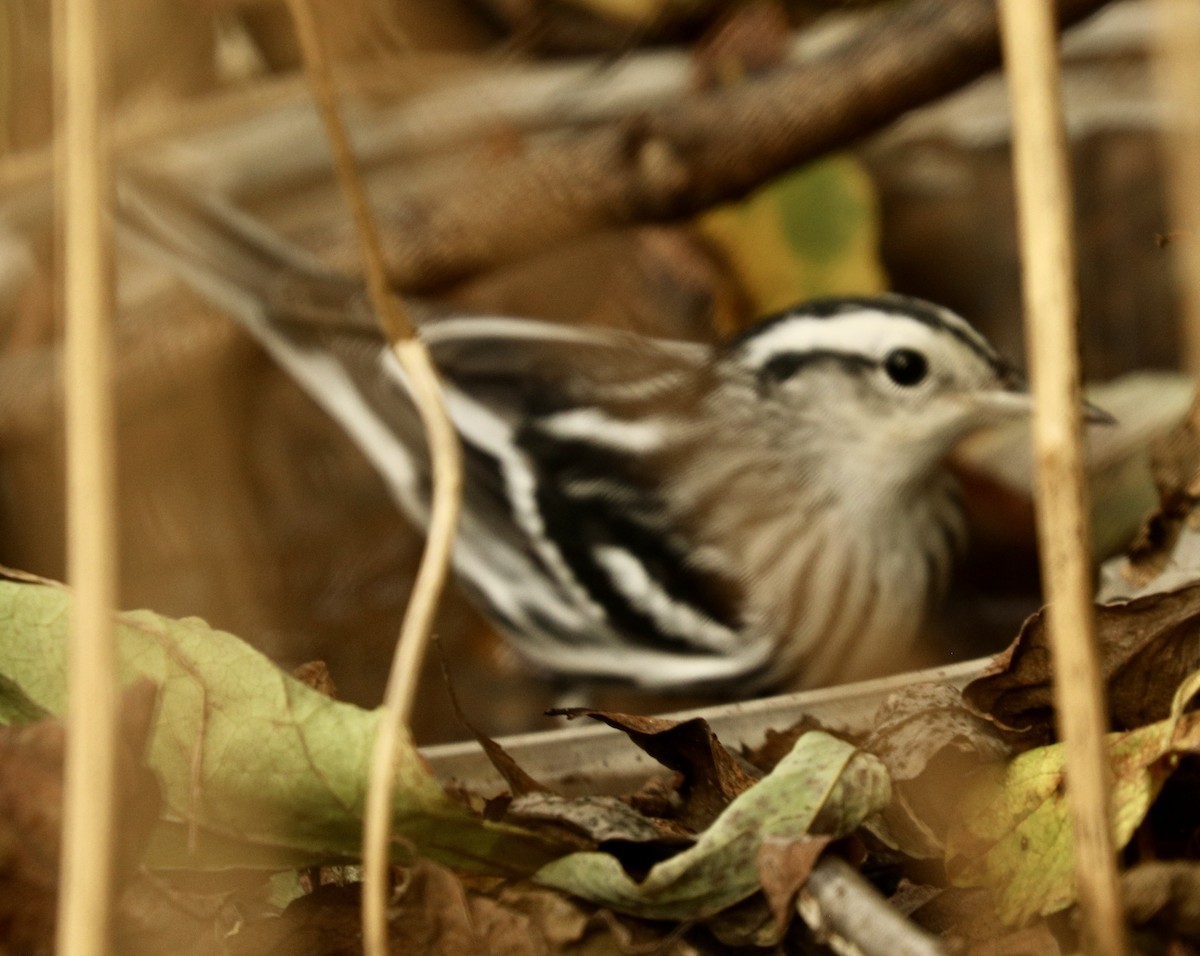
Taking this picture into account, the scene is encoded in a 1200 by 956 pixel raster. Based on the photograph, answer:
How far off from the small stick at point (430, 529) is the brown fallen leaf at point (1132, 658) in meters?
0.25

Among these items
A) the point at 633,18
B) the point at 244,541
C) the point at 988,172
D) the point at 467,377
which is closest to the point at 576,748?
the point at 467,377

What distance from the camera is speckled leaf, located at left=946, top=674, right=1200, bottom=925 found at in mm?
502

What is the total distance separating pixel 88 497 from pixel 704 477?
1084mm

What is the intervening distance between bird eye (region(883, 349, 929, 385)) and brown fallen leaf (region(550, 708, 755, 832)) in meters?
0.77

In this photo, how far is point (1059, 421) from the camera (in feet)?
1.24

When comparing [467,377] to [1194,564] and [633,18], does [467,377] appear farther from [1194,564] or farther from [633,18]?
[1194,564]

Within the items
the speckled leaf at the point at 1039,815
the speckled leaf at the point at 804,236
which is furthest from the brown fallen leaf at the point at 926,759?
the speckled leaf at the point at 804,236

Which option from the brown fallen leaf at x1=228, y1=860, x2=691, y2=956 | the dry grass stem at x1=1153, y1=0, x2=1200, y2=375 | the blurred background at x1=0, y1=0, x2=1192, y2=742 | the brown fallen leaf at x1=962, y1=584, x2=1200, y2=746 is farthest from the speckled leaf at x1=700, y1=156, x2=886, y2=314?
the brown fallen leaf at x1=228, y1=860, x2=691, y2=956

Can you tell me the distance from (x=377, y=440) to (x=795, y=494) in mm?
480

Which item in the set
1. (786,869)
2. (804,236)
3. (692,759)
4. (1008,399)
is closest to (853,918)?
(786,869)

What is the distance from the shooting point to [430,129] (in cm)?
A: 201

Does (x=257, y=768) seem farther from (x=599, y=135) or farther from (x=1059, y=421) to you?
(x=599, y=135)

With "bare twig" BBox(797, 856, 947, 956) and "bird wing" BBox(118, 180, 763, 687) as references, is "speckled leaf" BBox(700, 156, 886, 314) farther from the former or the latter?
"bare twig" BBox(797, 856, 947, 956)

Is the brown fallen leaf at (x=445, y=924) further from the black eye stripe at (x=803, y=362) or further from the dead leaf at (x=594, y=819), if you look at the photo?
the black eye stripe at (x=803, y=362)
